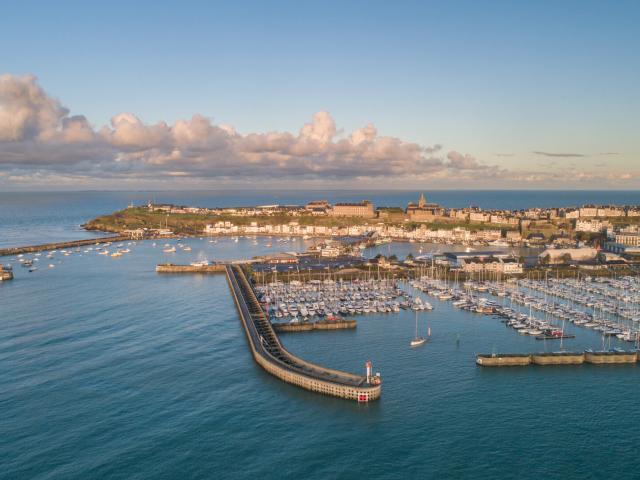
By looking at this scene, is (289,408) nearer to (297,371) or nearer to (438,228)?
(297,371)

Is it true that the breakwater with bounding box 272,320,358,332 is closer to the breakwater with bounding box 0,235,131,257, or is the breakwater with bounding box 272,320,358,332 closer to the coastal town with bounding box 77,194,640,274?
the coastal town with bounding box 77,194,640,274

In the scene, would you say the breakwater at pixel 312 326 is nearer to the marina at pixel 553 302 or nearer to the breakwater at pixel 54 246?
the marina at pixel 553 302

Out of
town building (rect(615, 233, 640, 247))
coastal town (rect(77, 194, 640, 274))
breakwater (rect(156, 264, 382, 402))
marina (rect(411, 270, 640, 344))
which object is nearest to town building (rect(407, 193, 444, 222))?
coastal town (rect(77, 194, 640, 274))

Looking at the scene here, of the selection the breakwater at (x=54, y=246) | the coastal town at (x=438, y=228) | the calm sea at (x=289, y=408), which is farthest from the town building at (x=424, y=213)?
the calm sea at (x=289, y=408)

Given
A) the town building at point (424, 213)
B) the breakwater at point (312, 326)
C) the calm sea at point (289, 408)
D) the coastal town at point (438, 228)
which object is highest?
the town building at point (424, 213)

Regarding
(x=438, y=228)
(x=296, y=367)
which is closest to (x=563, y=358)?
(x=296, y=367)

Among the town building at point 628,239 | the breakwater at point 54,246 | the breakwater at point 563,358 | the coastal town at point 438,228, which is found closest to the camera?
the breakwater at point 563,358

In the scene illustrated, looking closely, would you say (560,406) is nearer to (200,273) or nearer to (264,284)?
(264,284)
